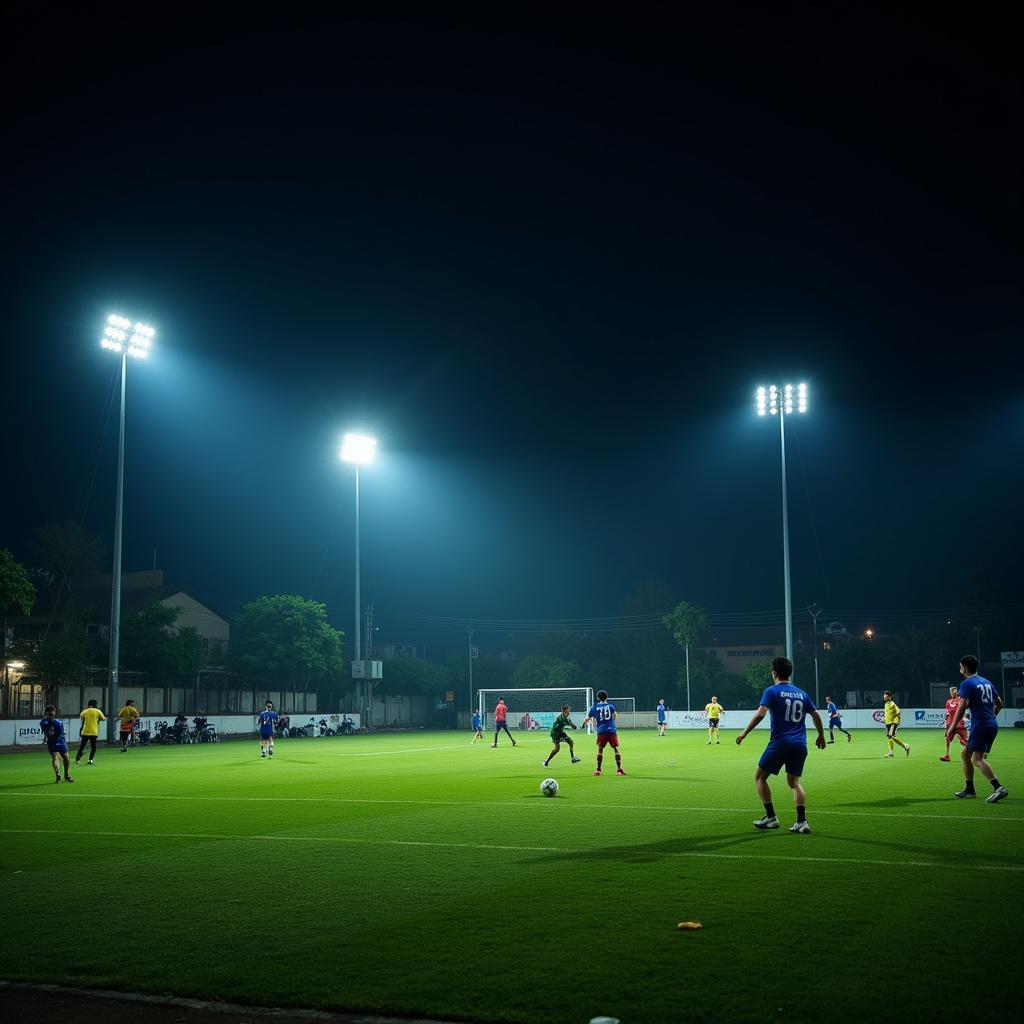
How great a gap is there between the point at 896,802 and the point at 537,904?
10.3 metres

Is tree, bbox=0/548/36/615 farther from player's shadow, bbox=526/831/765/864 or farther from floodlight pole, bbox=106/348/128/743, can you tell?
player's shadow, bbox=526/831/765/864

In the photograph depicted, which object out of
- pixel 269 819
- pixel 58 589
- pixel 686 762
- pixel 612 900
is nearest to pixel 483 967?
pixel 612 900

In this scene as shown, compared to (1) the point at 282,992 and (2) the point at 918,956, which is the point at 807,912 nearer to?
(2) the point at 918,956

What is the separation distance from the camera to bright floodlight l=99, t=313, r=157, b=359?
4784 centimetres

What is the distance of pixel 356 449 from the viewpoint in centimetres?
6456

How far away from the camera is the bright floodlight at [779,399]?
55.0 m

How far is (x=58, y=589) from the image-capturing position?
3573 inches

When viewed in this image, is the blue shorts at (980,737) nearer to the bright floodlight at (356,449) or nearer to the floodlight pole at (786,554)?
the floodlight pole at (786,554)

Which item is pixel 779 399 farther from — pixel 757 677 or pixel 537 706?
pixel 757 677

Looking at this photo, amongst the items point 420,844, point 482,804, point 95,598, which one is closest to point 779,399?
point 482,804

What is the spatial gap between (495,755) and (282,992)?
30.4 m

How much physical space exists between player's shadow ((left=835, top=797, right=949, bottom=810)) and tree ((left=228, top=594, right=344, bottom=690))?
64.3 meters

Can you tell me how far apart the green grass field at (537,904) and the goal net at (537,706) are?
43895 millimetres

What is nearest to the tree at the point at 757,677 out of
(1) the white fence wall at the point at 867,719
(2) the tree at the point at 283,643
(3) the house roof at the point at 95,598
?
(1) the white fence wall at the point at 867,719
